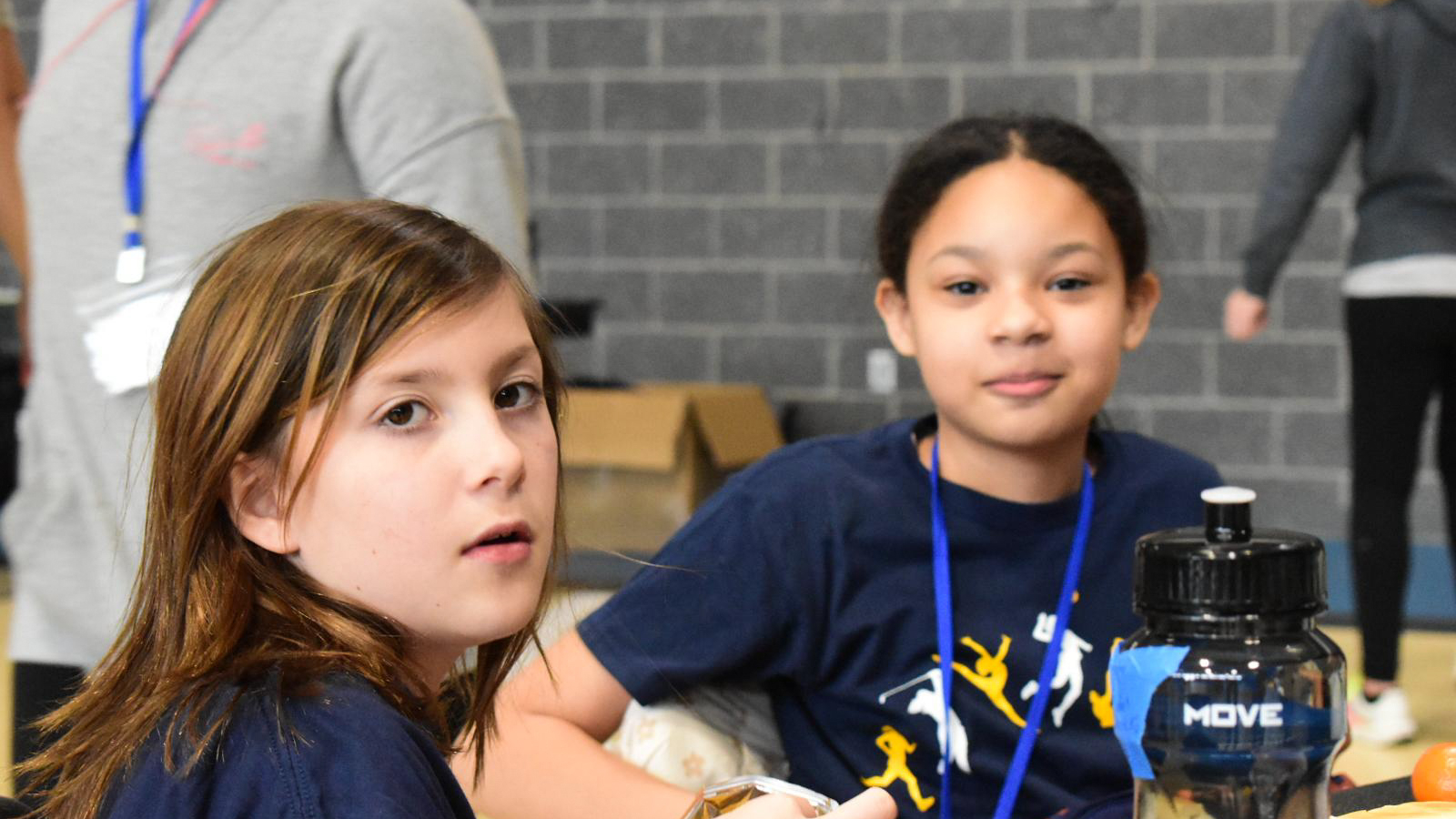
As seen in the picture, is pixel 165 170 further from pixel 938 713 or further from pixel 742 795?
pixel 742 795

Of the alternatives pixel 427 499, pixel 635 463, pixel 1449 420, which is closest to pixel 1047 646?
pixel 427 499

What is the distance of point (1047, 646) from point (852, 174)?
4123 mm

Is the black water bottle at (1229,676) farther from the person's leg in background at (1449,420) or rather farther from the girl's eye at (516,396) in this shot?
the person's leg in background at (1449,420)

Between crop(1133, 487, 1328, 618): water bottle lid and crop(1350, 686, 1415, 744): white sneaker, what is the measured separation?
7.84 feet

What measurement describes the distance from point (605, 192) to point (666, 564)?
14.2 feet

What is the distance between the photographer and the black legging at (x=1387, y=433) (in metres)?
2.87

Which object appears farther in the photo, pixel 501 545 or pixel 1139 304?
pixel 1139 304

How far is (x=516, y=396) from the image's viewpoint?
0.89 meters

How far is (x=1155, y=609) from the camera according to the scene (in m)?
0.73

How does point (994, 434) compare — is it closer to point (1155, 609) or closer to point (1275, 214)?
point (1155, 609)

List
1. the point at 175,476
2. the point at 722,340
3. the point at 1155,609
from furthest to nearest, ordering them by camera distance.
→ the point at 722,340 < the point at 175,476 < the point at 1155,609

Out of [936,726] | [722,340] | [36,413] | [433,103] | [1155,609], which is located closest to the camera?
[1155,609]

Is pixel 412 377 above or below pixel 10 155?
below

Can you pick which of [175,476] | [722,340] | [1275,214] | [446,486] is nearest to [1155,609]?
[446,486]
